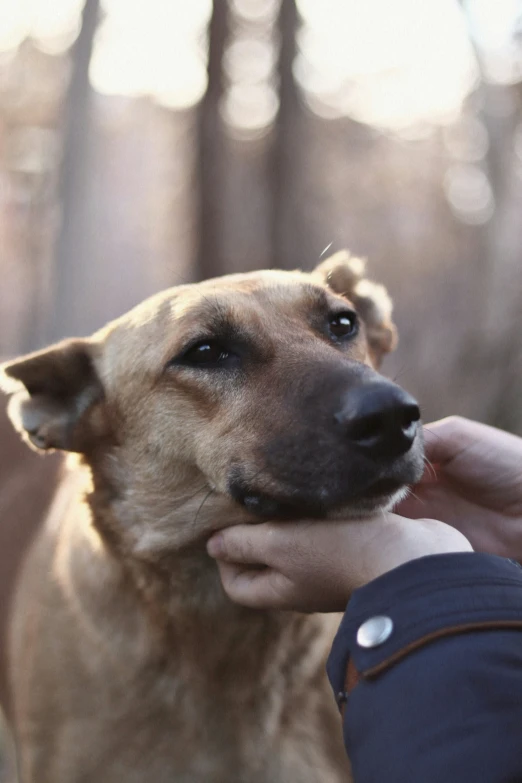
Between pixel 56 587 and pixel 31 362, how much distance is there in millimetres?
714

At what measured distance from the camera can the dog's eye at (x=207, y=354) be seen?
1.98m

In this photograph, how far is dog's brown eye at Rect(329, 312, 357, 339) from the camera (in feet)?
7.23

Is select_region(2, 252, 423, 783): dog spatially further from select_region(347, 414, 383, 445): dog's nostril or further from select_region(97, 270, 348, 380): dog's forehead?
select_region(347, 414, 383, 445): dog's nostril

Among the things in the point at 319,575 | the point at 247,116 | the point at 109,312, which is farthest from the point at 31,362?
the point at 247,116

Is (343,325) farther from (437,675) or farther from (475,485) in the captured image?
(437,675)

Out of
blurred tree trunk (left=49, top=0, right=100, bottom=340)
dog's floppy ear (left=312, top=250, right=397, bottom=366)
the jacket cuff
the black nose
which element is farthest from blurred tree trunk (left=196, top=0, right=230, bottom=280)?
the jacket cuff

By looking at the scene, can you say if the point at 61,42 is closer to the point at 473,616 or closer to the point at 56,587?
the point at 56,587

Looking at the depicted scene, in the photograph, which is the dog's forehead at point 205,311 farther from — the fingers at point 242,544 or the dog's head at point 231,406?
the fingers at point 242,544

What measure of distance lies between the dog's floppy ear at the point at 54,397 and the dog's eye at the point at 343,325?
0.80 metres

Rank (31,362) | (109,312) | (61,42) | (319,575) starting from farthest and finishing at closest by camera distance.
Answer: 1. (109,312)
2. (61,42)
3. (31,362)
4. (319,575)

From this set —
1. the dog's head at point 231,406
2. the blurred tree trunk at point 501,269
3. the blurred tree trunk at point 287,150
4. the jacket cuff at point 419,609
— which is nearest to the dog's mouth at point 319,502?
the dog's head at point 231,406

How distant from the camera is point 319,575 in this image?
1.67 m

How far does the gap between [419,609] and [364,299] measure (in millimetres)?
1714

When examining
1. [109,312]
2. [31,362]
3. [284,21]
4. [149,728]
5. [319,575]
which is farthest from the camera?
[284,21]
